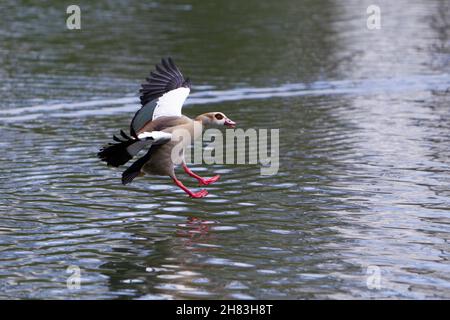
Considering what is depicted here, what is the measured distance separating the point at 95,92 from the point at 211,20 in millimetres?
11796

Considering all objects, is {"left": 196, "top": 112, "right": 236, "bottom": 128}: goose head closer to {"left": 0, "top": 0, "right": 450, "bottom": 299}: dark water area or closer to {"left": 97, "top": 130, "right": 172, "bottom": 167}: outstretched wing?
{"left": 97, "top": 130, "right": 172, "bottom": 167}: outstretched wing

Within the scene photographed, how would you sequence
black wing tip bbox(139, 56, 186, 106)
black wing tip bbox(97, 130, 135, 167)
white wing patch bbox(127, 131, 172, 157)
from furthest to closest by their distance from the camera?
black wing tip bbox(139, 56, 186, 106), black wing tip bbox(97, 130, 135, 167), white wing patch bbox(127, 131, 172, 157)

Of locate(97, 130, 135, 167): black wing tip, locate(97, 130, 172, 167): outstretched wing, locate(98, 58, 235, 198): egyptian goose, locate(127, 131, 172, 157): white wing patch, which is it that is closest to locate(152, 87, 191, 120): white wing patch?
locate(98, 58, 235, 198): egyptian goose

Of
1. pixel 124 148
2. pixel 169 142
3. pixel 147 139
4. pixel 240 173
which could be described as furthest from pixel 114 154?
pixel 240 173

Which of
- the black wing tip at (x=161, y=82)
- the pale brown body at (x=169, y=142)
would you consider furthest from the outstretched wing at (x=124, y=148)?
the black wing tip at (x=161, y=82)

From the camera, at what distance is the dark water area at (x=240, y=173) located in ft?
32.3

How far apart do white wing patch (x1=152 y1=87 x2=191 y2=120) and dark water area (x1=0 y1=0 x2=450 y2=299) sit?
1.24 m

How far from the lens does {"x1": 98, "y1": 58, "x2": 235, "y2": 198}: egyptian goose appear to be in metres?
11.2

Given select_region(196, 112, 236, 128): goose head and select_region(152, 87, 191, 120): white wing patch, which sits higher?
select_region(152, 87, 191, 120): white wing patch

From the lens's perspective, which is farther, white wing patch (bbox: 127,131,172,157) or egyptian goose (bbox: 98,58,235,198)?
egyptian goose (bbox: 98,58,235,198)

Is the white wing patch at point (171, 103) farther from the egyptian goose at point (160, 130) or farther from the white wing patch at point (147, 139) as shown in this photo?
the white wing patch at point (147, 139)

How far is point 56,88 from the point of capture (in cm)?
2084

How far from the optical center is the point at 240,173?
47.3 ft
